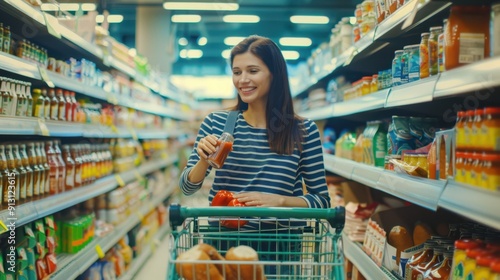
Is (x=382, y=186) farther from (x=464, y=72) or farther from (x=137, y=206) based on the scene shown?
(x=137, y=206)

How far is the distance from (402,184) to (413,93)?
36 centimetres

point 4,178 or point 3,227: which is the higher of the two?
point 4,178

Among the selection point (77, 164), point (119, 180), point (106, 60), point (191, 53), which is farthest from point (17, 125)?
point (191, 53)

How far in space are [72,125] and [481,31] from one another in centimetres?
256

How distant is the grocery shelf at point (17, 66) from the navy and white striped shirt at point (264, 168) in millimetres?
954

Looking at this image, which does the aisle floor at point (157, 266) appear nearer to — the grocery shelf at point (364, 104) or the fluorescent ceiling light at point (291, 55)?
the grocery shelf at point (364, 104)

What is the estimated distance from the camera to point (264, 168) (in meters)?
2.01

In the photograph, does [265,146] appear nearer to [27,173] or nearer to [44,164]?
[27,173]

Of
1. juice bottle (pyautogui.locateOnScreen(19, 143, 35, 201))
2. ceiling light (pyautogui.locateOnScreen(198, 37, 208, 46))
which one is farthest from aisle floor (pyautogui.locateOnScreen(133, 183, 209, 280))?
ceiling light (pyautogui.locateOnScreen(198, 37, 208, 46))

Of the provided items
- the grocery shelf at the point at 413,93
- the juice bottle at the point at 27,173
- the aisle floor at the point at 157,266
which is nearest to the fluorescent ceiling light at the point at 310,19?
the aisle floor at the point at 157,266

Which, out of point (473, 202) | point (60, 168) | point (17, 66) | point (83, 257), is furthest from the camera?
point (83, 257)

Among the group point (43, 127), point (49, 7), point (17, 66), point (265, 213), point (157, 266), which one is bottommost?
point (157, 266)

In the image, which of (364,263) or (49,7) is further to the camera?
(49,7)

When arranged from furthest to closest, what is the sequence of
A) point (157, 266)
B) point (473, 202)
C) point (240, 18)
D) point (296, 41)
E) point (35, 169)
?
1. point (296, 41)
2. point (240, 18)
3. point (157, 266)
4. point (35, 169)
5. point (473, 202)
